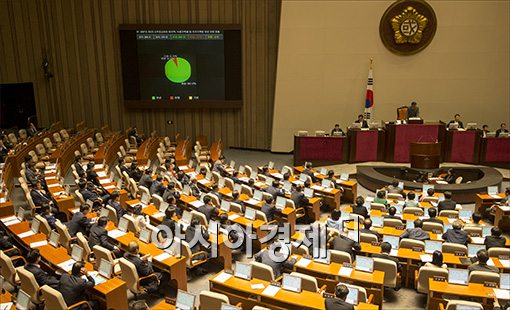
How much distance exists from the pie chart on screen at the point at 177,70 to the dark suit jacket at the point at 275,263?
13.4 meters

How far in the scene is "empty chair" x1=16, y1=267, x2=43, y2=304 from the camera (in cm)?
746

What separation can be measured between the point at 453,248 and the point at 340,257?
2155 millimetres

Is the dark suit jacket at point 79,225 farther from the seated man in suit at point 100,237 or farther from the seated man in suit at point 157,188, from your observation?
the seated man in suit at point 157,188

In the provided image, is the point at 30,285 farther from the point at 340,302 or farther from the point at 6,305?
the point at 340,302

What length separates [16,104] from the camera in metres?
21.8

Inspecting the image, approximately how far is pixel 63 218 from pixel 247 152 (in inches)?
421

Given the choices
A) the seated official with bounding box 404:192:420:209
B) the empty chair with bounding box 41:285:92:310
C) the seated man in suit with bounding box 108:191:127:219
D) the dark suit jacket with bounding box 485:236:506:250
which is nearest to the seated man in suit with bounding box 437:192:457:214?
the seated official with bounding box 404:192:420:209

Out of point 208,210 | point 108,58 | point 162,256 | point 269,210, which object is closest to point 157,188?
point 208,210

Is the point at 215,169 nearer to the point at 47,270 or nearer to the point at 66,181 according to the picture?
the point at 66,181

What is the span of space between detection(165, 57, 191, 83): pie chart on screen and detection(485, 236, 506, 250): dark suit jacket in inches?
572

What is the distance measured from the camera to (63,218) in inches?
476

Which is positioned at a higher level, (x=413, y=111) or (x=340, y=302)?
(x=413, y=111)

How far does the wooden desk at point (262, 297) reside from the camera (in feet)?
23.1

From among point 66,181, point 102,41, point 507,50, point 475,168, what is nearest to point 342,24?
point 507,50
